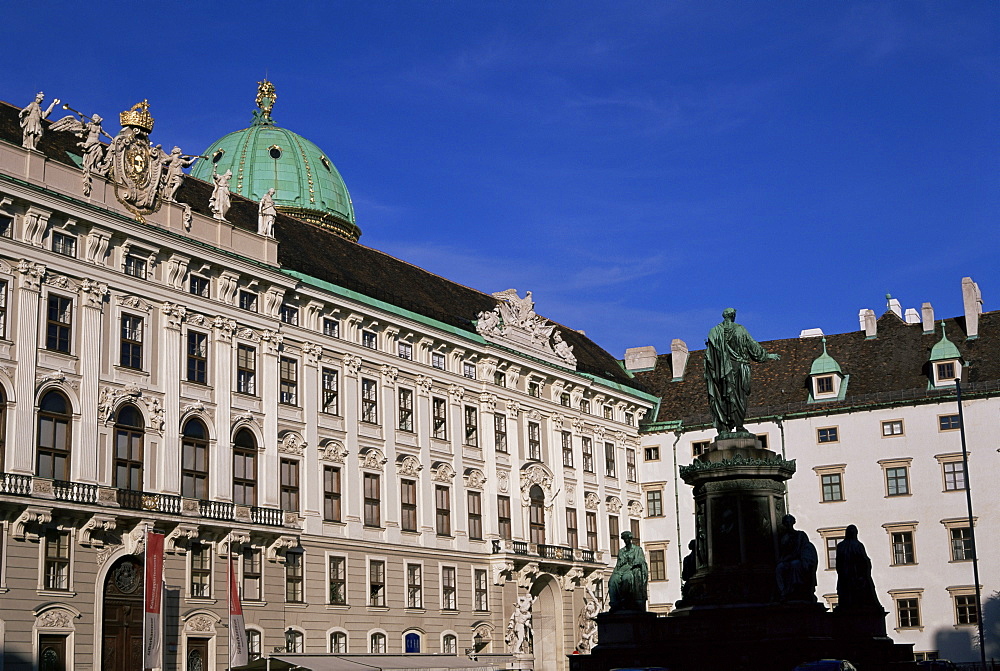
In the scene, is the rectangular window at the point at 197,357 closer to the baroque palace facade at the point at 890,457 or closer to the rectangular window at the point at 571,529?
the rectangular window at the point at 571,529

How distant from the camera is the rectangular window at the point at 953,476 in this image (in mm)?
Result: 63250

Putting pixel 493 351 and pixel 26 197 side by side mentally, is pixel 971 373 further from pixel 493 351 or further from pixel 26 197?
pixel 26 197

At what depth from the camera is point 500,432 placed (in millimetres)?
60562

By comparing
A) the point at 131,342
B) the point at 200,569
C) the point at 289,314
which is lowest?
the point at 200,569

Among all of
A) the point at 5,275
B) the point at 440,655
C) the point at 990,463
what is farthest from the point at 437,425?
the point at 990,463

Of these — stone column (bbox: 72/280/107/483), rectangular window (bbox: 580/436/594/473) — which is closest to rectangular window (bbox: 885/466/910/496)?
rectangular window (bbox: 580/436/594/473)

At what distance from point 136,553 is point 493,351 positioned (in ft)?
72.5

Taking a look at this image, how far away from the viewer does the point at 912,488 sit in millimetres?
64125

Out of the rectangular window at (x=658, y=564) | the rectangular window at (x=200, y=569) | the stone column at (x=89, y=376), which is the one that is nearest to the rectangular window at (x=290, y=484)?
the rectangular window at (x=200, y=569)

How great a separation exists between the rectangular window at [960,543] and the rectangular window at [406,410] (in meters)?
26.6

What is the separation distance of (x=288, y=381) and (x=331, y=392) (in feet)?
7.81

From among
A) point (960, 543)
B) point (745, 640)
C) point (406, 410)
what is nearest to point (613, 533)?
point (960, 543)

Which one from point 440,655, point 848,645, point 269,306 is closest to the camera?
point 848,645

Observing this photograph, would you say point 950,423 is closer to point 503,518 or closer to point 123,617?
point 503,518
